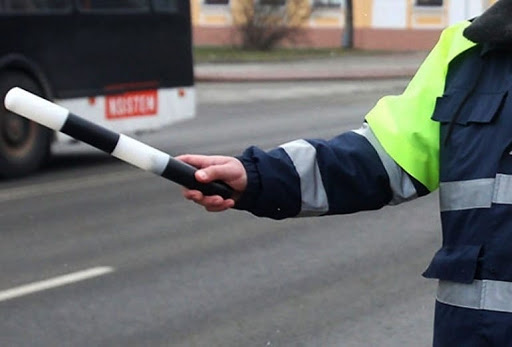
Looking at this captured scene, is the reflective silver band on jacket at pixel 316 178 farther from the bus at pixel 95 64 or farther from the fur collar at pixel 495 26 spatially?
the bus at pixel 95 64

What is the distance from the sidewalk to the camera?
29.7 metres

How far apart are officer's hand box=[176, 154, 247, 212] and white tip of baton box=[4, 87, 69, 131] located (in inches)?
13.3

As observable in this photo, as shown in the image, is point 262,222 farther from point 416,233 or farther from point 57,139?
point 57,139

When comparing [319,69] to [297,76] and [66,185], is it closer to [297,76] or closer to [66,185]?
[297,76]

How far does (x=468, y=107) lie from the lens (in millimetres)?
2301

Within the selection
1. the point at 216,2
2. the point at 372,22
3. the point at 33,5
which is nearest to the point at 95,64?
the point at 33,5

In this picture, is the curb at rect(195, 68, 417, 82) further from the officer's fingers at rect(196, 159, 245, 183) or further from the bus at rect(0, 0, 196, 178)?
the officer's fingers at rect(196, 159, 245, 183)

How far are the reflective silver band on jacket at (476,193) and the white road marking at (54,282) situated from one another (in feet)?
16.8

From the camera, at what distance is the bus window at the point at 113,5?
1321 centimetres

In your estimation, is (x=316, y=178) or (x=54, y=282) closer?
(x=316, y=178)

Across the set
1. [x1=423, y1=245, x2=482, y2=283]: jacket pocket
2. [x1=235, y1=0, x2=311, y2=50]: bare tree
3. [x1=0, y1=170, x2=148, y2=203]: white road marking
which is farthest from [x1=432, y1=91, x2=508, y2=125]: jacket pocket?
[x1=235, y1=0, x2=311, y2=50]: bare tree

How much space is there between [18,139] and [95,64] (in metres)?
1.43

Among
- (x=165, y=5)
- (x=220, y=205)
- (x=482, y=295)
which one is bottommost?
(x=165, y=5)

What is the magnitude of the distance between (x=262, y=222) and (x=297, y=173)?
7.17 metres
